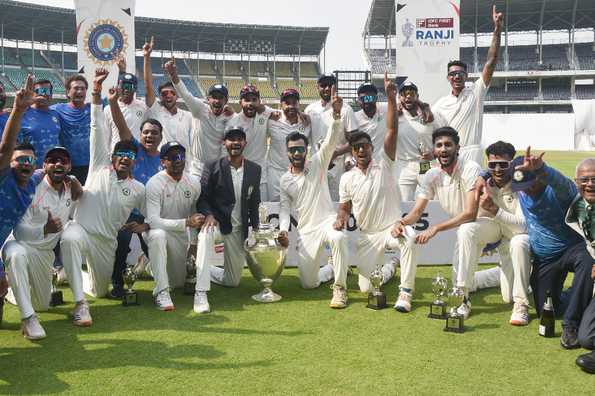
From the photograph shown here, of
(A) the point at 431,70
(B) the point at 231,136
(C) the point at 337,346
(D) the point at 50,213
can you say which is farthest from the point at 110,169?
(A) the point at 431,70

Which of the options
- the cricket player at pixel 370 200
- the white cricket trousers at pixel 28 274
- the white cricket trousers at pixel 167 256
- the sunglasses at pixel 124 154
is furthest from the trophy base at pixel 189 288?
the cricket player at pixel 370 200

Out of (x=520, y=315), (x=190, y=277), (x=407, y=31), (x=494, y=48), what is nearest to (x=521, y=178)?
(x=520, y=315)

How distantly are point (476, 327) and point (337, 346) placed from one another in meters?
1.33

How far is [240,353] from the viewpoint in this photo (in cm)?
394

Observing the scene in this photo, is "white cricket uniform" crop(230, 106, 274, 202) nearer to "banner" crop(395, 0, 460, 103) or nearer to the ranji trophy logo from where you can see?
"banner" crop(395, 0, 460, 103)

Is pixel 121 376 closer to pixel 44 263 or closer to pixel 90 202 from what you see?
pixel 44 263

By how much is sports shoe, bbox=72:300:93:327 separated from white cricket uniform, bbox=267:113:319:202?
3018 millimetres

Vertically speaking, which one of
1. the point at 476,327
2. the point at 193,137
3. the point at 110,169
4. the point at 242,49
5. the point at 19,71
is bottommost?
the point at 476,327

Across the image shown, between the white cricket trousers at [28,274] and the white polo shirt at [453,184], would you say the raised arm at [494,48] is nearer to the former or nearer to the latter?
the white polo shirt at [453,184]

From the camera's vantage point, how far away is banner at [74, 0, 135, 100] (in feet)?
32.5

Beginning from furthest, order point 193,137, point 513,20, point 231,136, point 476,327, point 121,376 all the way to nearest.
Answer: point 513,20 < point 193,137 < point 231,136 < point 476,327 < point 121,376

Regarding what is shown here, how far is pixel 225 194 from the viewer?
5852 millimetres

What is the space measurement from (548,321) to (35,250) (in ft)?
14.3

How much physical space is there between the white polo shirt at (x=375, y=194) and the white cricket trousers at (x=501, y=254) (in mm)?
832
